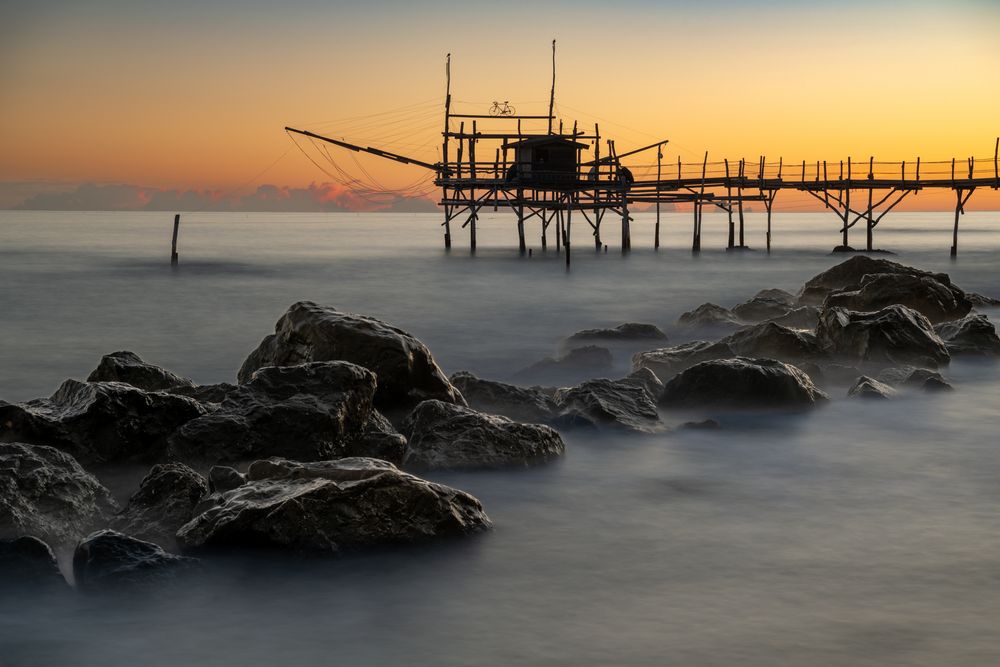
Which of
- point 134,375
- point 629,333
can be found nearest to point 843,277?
point 629,333

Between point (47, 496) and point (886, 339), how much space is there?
28.3 ft

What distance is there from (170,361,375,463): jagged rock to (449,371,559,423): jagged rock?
174cm

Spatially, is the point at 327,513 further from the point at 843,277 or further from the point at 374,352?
the point at 843,277

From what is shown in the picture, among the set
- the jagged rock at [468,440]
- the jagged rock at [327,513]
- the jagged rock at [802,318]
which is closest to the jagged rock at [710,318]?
the jagged rock at [802,318]

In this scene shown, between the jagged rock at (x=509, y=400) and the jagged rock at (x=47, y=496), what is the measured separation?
3496mm

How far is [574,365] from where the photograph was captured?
40.5ft

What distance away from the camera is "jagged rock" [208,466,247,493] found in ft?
19.9

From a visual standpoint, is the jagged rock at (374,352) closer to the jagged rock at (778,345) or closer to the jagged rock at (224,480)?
the jagged rock at (224,480)

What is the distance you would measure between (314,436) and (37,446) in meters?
1.69

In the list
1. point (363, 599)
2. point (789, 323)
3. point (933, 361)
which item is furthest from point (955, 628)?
point (789, 323)

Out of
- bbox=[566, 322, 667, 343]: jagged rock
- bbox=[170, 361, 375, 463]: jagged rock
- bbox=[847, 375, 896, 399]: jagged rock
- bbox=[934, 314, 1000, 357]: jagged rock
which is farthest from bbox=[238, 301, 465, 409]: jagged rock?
bbox=[934, 314, 1000, 357]: jagged rock

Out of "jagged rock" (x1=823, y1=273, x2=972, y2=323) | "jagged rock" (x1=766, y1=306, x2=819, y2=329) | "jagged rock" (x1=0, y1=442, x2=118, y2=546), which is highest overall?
"jagged rock" (x1=823, y1=273, x2=972, y2=323)

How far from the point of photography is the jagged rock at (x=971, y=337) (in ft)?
41.3

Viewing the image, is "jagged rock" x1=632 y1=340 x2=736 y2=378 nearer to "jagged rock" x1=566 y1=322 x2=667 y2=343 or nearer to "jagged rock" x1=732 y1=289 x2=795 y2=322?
"jagged rock" x1=566 y1=322 x2=667 y2=343
